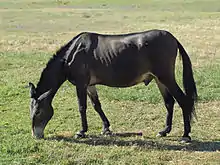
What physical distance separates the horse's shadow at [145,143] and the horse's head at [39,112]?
11.5 inches

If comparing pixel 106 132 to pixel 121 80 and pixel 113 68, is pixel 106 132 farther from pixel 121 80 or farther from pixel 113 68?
pixel 113 68

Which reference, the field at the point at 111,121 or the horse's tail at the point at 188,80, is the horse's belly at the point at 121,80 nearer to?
the horse's tail at the point at 188,80

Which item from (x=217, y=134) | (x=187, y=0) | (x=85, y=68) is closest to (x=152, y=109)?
(x=217, y=134)

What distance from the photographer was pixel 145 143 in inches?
362

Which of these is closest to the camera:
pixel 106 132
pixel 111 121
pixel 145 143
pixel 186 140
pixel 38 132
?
pixel 145 143

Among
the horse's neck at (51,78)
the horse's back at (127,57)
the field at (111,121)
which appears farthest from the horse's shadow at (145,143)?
the horse's back at (127,57)

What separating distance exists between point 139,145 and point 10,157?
2486mm

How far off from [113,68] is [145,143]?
165cm

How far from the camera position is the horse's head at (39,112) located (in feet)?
30.8

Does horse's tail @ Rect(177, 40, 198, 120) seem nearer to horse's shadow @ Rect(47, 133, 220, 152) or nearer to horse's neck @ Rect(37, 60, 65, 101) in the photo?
horse's shadow @ Rect(47, 133, 220, 152)

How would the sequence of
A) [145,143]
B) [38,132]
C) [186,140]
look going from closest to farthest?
1. [145,143]
2. [186,140]
3. [38,132]

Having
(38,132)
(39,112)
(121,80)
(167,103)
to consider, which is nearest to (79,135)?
(38,132)

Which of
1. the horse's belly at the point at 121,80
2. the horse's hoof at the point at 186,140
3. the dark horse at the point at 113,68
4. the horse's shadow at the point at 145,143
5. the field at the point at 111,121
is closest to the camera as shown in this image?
the field at the point at 111,121

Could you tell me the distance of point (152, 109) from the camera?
39.9 feet
